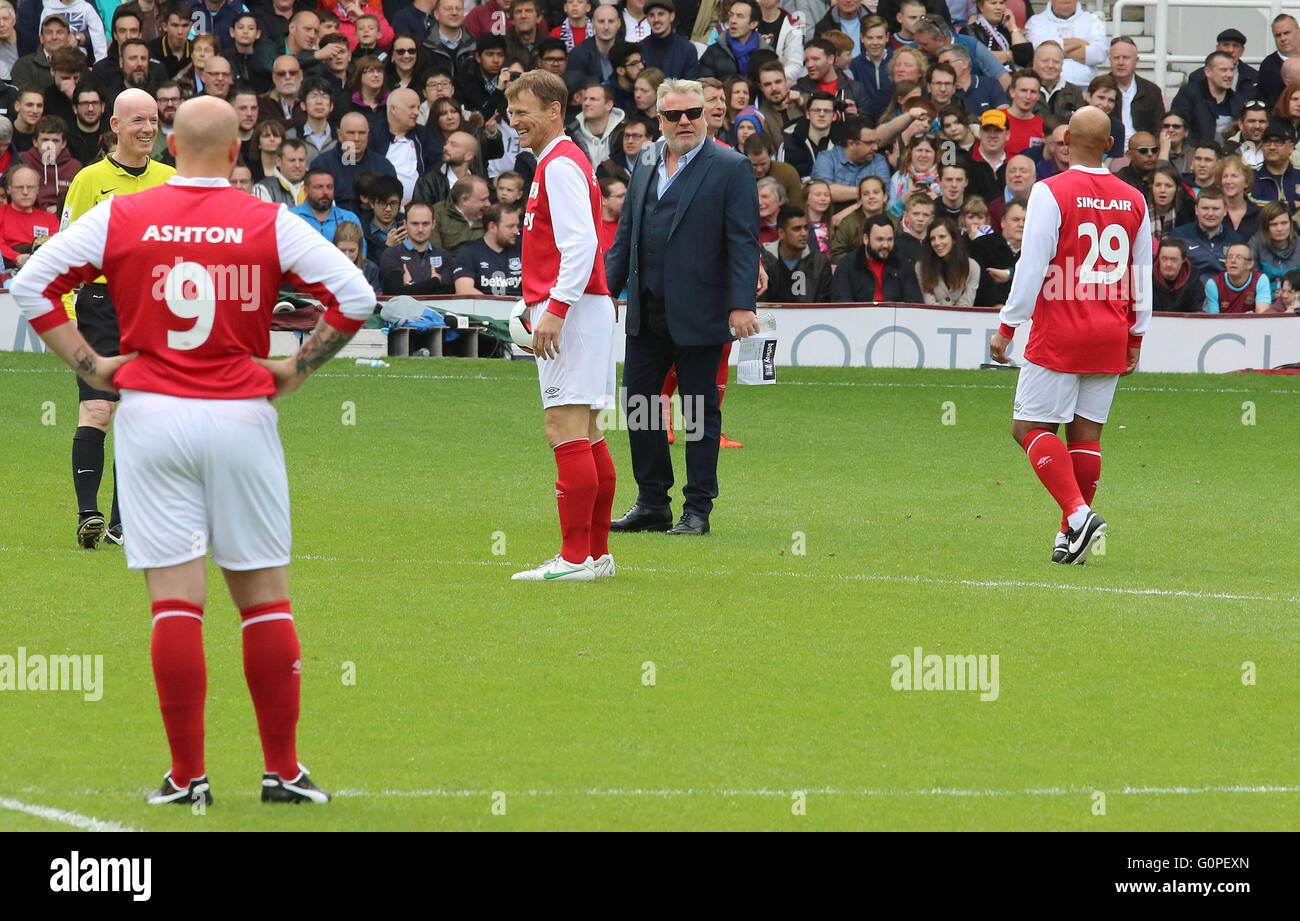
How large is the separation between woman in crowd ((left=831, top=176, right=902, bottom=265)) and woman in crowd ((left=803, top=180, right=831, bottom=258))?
0.10 metres

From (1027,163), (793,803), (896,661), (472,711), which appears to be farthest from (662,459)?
(1027,163)

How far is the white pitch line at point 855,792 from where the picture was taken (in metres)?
5.38

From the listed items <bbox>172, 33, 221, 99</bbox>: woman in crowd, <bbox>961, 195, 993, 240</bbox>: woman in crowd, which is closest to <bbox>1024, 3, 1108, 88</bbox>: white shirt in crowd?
<bbox>961, 195, 993, 240</bbox>: woman in crowd

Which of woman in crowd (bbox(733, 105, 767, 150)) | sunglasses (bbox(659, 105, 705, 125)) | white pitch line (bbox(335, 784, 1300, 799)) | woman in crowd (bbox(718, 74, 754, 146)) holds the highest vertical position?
woman in crowd (bbox(718, 74, 754, 146))

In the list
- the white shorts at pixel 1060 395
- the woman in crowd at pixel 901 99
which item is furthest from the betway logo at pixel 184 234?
the woman in crowd at pixel 901 99

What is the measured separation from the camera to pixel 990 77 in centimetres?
2244

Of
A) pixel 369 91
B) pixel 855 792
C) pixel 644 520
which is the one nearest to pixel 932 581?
pixel 644 520

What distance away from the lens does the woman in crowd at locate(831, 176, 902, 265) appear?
19.2 metres

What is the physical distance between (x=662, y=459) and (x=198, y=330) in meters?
5.68

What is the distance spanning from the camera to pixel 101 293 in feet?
31.4

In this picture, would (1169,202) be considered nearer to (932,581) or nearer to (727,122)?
(727,122)

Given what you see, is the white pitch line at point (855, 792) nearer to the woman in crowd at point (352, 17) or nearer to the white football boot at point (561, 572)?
the white football boot at point (561, 572)

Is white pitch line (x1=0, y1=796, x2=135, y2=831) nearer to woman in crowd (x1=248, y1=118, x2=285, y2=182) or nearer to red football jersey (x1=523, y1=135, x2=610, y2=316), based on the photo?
red football jersey (x1=523, y1=135, x2=610, y2=316)

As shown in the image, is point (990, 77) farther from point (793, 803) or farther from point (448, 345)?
point (793, 803)
